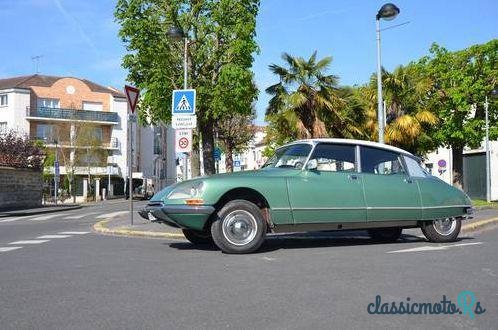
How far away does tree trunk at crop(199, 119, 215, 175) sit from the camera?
25203 mm

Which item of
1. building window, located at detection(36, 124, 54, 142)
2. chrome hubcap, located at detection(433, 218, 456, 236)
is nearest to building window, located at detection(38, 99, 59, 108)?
building window, located at detection(36, 124, 54, 142)

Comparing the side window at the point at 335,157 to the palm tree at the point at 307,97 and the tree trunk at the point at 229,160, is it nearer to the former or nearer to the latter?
the palm tree at the point at 307,97

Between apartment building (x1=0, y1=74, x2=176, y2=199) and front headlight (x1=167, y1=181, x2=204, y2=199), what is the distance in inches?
2021

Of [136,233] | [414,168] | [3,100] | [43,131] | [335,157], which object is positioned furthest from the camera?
[43,131]

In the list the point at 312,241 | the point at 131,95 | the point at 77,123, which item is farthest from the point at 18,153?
the point at 312,241

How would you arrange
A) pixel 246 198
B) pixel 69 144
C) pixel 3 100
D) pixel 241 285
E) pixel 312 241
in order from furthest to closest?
pixel 3 100 → pixel 69 144 → pixel 312 241 → pixel 246 198 → pixel 241 285

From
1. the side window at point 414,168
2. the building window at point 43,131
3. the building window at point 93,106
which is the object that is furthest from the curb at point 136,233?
the building window at point 93,106

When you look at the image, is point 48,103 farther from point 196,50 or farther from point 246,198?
point 246,198

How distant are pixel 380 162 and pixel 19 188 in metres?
29.4

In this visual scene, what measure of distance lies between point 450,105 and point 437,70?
2.51 m

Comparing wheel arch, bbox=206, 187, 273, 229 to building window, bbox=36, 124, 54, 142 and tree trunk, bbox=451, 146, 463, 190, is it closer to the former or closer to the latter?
tree trunk, bbox=451, 146, 463, 190

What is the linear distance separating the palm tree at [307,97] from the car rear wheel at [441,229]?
17.5 metres

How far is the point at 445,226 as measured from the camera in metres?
9.79

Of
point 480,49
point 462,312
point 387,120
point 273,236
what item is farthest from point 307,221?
point 480,49
